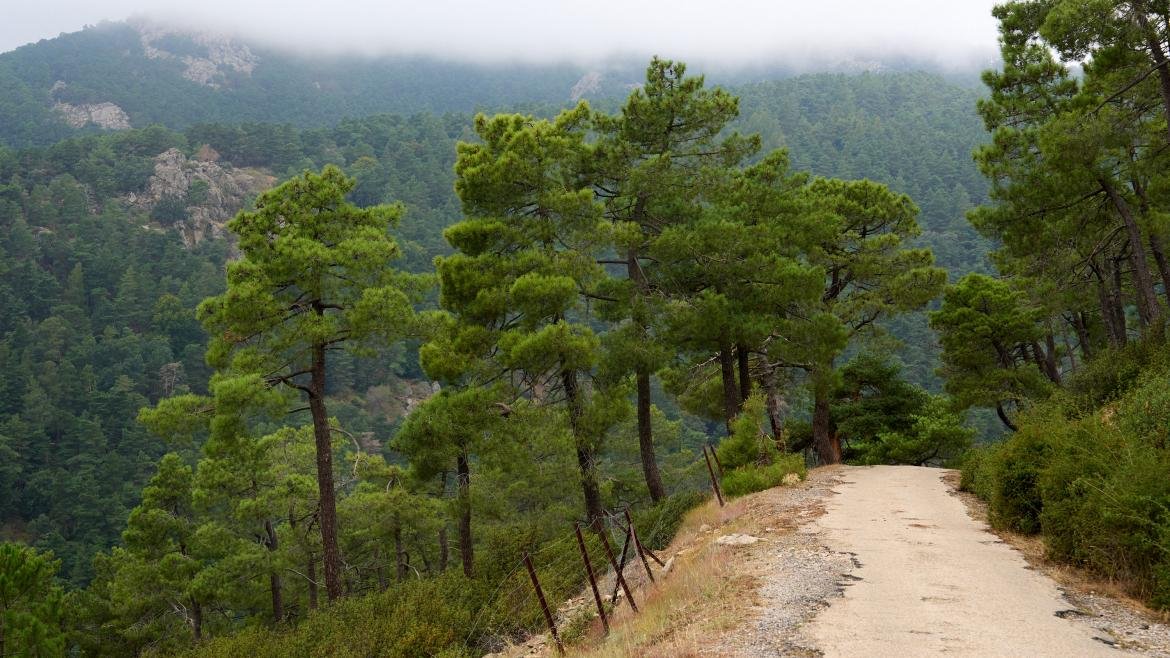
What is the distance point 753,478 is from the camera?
14.1 m

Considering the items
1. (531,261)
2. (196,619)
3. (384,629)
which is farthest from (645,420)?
(196,619)

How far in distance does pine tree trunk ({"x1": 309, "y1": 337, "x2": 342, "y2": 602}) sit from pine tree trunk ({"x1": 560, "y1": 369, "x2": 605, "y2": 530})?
5077mm

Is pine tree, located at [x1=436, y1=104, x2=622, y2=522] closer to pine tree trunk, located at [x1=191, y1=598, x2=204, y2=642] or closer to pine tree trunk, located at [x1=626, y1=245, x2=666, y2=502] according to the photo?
pine tree trunk, located at [x1=626, y1=245, x2=666, y2=502]

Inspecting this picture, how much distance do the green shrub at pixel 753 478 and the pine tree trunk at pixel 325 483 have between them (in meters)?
8.02

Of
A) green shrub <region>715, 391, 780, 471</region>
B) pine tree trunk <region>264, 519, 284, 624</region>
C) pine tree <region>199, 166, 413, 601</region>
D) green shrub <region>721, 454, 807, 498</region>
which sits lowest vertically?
pine tree trunk <region>264, 519, 284, 624</region>

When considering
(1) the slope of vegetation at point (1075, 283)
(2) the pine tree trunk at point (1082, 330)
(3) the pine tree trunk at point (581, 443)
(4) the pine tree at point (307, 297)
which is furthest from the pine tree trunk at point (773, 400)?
(4) the pine tree at point (307, 297)

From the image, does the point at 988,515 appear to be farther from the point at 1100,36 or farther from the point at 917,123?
the point at 917,123

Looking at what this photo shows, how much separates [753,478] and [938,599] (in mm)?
7474

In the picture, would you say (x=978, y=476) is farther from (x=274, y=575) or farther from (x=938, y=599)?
(x=274, y=575)

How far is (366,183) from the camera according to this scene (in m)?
147

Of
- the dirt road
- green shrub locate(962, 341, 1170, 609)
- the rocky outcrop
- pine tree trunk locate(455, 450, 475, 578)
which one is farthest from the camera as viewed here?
the rocky outcrop

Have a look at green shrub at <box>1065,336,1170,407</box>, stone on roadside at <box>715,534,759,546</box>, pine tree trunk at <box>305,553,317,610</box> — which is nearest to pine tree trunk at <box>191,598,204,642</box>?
pine tree trunk at <box>305,553,317,610</box>

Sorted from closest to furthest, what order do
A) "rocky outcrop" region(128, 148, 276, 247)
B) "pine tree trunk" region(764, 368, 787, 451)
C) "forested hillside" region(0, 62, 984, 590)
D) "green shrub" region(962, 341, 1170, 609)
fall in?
"green shrub" region(962, 341, 1170, 609) < "pine tree trunk" region(764, 368, 787, 451) < "forested hillside" region(0, 62, 984, 590) < "rocky outcrop" region(128, 148, 276, 247)

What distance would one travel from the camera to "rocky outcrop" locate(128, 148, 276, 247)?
388ft
